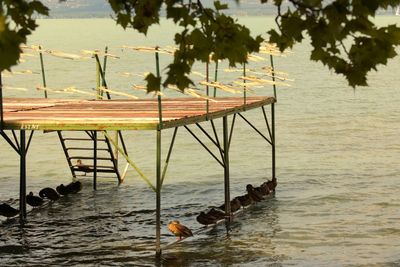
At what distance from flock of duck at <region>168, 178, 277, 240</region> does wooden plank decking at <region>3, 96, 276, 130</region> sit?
247 centimetres

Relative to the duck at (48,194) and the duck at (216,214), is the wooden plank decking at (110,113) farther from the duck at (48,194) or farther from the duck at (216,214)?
the duck at (48,194)

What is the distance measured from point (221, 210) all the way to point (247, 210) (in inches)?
62.2

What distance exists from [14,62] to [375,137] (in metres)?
45.5

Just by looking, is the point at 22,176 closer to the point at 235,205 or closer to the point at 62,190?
the point at 235,205

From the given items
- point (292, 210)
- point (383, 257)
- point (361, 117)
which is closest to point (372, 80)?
point (361, 117)

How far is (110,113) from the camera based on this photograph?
23375 mm

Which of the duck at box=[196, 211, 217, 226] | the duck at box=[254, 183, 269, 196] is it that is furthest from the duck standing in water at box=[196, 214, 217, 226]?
the duck at box=[254, 183, 269, 196]

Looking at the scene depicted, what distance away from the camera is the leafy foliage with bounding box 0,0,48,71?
284 inches

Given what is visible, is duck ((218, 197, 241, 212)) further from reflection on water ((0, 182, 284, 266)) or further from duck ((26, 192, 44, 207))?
duck ((26, 192, 44, 207))

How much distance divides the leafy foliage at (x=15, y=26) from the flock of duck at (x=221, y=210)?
15721mm

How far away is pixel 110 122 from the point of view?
68.9ft

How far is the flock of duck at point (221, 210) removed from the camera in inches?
976

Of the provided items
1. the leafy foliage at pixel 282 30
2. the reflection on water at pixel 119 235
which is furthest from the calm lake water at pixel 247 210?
the leafy foliage at pixel 282 30

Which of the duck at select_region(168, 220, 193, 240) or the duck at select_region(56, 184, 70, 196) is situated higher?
the duck at select_region(168, 220, 193, 240)
